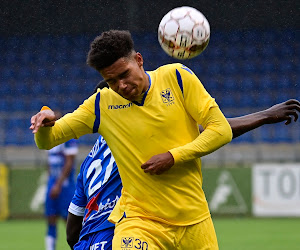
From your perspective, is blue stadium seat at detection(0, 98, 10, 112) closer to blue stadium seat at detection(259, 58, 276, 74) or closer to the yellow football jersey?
blue stadium seat at detection(259, 58, 276, 74)

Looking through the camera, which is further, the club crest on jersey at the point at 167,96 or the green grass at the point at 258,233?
the green grass at the point at 258,233

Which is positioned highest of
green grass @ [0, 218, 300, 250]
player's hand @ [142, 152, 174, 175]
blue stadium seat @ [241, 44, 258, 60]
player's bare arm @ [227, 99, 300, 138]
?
player's bare arm @ [227, 99, 300, 138]

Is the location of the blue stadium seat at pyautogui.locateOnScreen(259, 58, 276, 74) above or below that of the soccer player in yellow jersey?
below

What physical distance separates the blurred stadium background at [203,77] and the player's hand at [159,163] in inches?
419

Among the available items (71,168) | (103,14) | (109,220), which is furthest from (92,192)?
(103,14)

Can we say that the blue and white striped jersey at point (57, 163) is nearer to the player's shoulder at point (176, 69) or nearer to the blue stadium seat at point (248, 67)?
the player's shoulder at point (176, 69)

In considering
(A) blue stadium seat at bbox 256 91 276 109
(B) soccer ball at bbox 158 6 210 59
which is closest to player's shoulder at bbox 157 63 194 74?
(B) soccer ball at bbox 158 6 210 59

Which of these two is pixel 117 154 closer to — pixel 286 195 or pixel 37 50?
pixel 286 195

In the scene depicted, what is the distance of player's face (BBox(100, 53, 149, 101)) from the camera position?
3869 millimetres

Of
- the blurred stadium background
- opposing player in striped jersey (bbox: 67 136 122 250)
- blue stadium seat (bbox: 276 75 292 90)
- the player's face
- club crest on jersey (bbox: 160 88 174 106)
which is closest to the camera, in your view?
the player's face

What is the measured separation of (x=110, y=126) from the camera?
4.06m

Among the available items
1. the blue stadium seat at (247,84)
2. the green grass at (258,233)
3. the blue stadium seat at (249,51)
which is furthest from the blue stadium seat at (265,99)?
the green grass at (258,233)

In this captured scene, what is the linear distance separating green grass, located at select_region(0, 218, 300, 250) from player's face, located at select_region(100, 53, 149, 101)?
6277mm

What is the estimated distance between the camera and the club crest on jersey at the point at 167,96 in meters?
3.98
